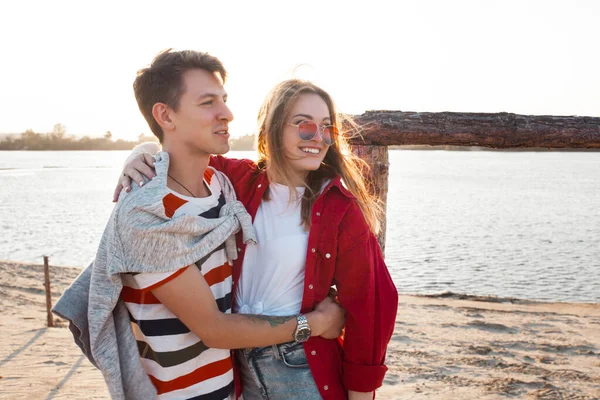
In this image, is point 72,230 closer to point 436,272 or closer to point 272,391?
point 436,272

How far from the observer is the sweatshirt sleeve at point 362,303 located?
2127 mm

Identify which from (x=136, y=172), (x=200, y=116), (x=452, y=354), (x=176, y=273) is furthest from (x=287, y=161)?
(x=452, y=354)

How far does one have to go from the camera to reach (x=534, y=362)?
17.4ft

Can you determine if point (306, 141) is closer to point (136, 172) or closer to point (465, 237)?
point (136, 172)

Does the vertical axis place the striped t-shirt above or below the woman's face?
below

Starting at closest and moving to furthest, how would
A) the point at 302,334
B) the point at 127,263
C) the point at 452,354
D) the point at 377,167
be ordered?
1. the point at 127,263
2. the point at 302,334
3. the point at 377,167
4. the point at 452,354

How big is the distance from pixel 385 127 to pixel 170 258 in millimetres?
1862

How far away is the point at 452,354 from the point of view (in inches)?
219

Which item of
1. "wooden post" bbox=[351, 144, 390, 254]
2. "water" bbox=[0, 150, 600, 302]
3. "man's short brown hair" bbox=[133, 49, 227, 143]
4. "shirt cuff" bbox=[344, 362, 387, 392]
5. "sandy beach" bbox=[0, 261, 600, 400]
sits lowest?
"water" bbox=[0, 150, 600, 302]

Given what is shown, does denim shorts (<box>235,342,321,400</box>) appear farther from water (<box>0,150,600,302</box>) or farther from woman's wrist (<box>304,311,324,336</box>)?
water (<box>0,150,600,302</box>)

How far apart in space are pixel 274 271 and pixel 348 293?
331 millimetres

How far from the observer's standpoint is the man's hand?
2108mm

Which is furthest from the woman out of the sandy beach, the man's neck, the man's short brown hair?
the sandy beach

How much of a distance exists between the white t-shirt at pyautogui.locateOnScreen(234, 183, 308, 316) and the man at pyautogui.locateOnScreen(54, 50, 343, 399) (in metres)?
0.09
